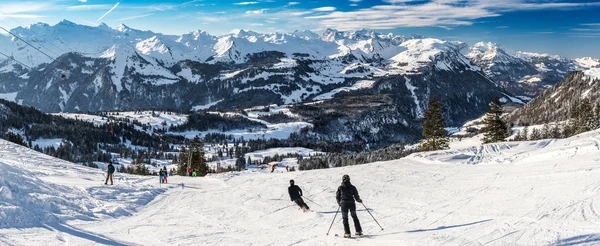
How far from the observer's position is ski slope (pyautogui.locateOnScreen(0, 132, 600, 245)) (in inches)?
580

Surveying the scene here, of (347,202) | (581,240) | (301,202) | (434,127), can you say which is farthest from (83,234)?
(434,127)

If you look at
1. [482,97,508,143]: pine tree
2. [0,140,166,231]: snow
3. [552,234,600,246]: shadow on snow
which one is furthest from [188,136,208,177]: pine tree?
[552,234,600,246]: shadow on snow

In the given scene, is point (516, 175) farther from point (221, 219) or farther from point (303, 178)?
point (221, 219)

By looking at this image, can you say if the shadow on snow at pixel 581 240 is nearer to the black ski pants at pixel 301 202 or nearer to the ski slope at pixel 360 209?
the ski slope at pixel 360 209

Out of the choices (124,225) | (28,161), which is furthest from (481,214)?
(28,161)

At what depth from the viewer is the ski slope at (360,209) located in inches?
580

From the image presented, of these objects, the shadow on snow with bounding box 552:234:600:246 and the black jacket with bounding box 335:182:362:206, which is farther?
the black jacket with bounding box 335:182:362:206

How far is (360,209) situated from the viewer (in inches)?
792

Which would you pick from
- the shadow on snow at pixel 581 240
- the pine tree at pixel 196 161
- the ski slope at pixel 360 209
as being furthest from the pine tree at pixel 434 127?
the shadow on snow at pixel 581 240

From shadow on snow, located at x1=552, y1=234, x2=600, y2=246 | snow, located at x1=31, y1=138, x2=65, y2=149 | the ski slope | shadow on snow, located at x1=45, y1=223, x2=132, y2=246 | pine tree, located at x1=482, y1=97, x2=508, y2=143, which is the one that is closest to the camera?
shadow on snow, located at x1=552, y1=234, x2=600, y2=246

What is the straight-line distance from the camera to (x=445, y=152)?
39.1m

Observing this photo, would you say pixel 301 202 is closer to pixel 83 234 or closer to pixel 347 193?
pixel 347 193

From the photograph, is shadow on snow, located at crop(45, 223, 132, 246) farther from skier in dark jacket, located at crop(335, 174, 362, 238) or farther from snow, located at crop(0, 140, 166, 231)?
skier in dark jacket, located at crop(335, 174, 362, 238)

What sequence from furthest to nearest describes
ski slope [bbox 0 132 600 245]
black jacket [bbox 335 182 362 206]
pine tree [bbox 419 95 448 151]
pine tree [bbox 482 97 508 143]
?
pine tree [bbox 482 97 508 143] → pine tree [bbox 419 95 448 151] → black jacket [bbox 335 182 362 206] → ski slope [bbox 0 132 600 245]
